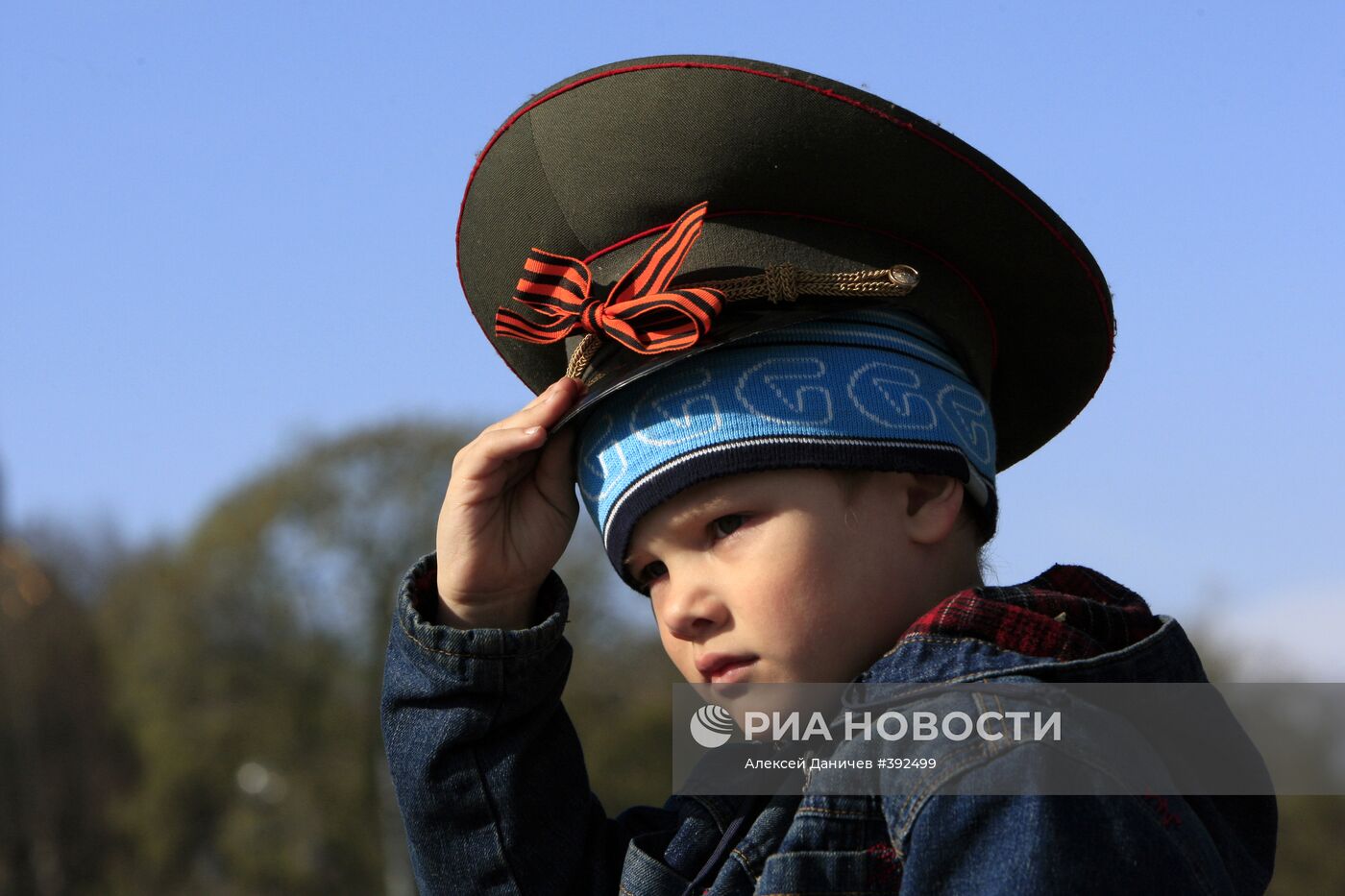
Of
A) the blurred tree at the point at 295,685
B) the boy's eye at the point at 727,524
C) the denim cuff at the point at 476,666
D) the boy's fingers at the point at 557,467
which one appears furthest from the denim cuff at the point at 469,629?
the blurred tree at the point at 295,685

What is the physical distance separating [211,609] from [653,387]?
25.8 meters

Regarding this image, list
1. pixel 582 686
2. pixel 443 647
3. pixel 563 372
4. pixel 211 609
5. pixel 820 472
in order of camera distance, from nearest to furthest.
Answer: pixel 820 472
pixel 443 647
pixel 563 372
pixel 582 686
pixel 211 609

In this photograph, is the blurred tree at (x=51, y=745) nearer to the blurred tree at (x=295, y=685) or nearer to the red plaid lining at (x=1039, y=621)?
the blurred tree at (x=295, y=685)

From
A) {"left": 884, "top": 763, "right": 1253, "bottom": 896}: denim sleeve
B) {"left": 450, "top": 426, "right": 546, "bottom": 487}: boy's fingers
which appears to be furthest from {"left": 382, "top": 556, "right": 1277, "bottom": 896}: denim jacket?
{"left": 450, "top": 426, "right": 546, "bottom": 487}: boy's fingers

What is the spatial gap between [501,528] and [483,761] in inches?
14.8

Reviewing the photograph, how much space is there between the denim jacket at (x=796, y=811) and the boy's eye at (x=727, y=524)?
0.93 feet

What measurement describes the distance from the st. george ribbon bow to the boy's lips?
0.44m

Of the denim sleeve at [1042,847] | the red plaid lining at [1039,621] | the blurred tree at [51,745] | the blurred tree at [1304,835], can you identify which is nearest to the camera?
the denim sleeve at [1042,847]

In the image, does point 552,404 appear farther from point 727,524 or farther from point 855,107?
point 855,107

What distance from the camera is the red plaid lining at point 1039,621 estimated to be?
6.67 feet

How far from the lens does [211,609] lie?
26.6 meters

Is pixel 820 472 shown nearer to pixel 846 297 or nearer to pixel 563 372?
pixel 846 297

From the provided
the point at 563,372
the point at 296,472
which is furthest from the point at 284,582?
the point at 563,372

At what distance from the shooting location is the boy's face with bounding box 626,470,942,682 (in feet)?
7.03
